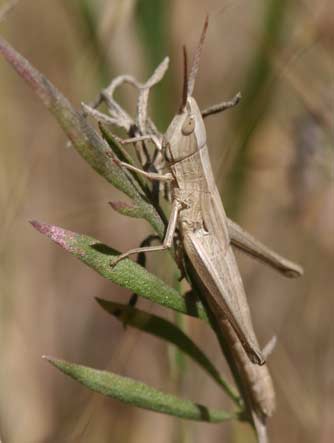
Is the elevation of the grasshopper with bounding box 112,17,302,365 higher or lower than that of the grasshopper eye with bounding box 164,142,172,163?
lower

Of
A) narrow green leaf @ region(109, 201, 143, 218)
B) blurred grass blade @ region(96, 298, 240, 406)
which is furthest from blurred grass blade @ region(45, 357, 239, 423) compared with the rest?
narrow green leaf @ region(109, 201, 143, 218)

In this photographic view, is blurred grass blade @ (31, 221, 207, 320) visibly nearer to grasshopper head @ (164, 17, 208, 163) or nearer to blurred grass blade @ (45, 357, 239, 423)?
blurred grass blade @ (45, 357, 239, 423)

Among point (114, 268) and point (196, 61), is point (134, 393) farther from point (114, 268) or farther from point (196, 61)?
point (196, 61)

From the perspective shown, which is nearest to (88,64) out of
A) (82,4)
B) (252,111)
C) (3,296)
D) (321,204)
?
(82,4)

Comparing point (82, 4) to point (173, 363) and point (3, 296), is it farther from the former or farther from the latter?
point (173, 363)

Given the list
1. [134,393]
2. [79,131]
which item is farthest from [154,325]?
[79,131]
